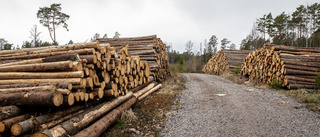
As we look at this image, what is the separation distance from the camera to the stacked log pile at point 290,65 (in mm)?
8875

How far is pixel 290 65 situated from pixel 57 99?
34.2 ft

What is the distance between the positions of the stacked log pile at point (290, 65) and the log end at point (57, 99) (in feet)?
31.9

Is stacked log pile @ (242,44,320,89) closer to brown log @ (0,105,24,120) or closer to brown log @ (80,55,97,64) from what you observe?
brown log @ (80,55,97,64)

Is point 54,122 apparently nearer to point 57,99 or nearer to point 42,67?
point 57,99

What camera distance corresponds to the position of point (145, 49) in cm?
1148

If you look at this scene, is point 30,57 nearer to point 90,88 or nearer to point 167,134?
point 90,88

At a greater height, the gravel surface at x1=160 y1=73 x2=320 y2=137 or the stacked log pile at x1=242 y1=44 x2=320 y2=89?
the stacked log pile at x1=242 y1=44 x2=320 y2=89

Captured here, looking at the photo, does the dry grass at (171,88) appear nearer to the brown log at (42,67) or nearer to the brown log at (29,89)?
the brown log at (42,67)

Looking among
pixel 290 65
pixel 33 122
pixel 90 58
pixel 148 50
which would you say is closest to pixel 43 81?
pixel 90 58

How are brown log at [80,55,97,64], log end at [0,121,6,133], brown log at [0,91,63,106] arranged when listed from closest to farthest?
log end at [0,121,6,133]
brown log at [0,91,63,106]
brown log at [80,55,97,64]

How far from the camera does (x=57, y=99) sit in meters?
3.10

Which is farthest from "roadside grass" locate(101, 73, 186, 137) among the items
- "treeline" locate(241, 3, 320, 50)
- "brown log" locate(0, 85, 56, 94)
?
"treeline" locate(241, 3, 320, 50)

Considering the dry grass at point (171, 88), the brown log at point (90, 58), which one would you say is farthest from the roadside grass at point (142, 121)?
the dry grass at point (171, 88)

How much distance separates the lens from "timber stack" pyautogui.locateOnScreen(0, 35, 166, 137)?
116 inches
